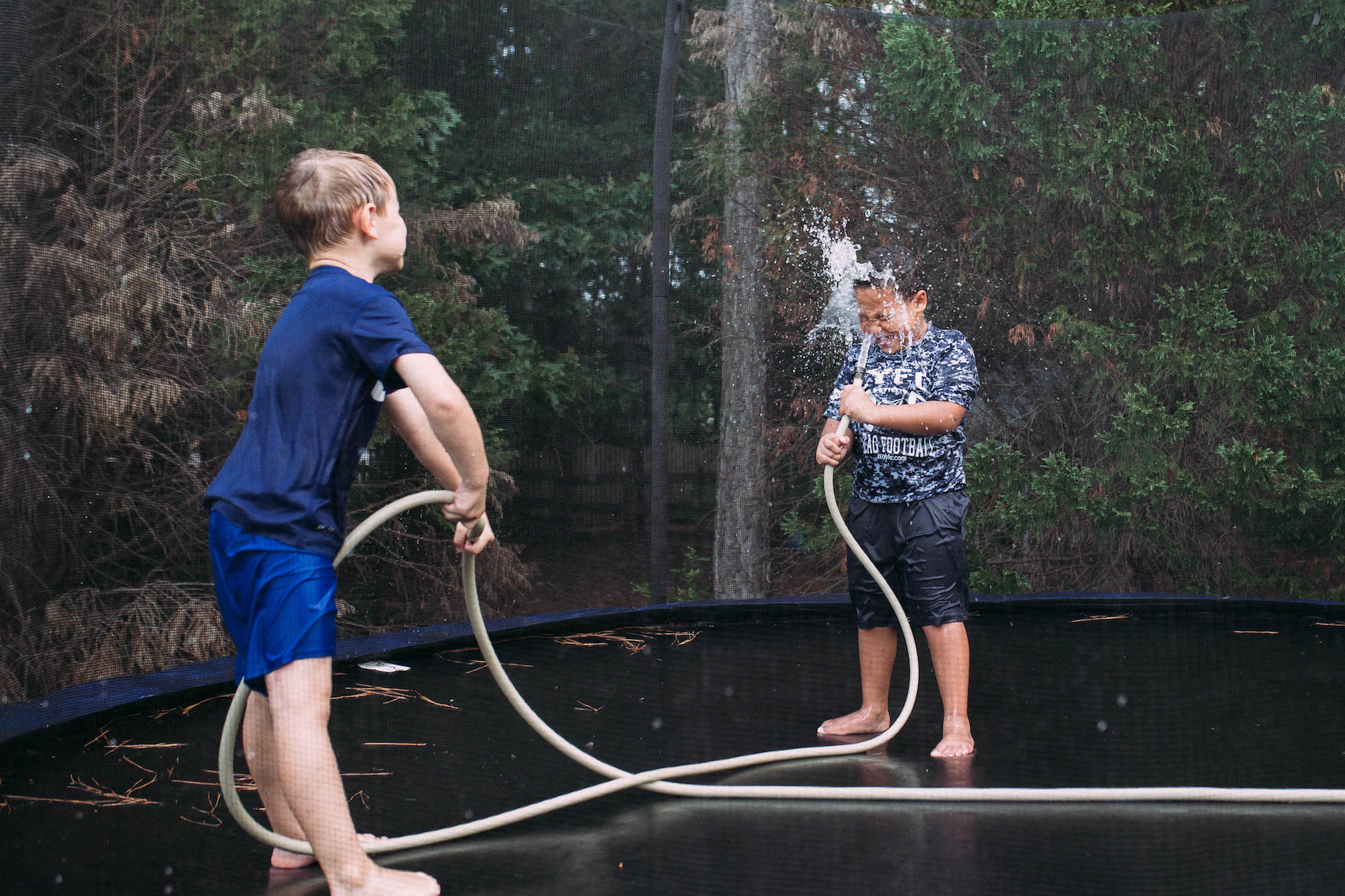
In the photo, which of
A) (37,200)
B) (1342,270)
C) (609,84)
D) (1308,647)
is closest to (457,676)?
(37,200)

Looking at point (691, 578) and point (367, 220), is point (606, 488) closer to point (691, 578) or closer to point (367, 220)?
point (691, 578)

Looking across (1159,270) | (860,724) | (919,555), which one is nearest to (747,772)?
(860,724)

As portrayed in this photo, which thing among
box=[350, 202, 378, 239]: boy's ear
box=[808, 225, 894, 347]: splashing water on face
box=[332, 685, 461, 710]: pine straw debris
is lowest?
box=[332, 685, 461, 710]: pine straw debris

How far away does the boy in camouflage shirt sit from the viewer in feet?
6.38

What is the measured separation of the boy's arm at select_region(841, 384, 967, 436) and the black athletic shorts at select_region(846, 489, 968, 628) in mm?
147

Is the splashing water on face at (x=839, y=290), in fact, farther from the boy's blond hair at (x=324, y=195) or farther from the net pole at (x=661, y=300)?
the boy's blond hair at (x=324, y=195)

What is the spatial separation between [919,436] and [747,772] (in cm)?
68

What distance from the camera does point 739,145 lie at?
146 inches

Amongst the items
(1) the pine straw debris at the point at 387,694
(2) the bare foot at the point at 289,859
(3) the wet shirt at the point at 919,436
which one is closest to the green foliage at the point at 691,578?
(1) the pine straw debris at the point at 387,694

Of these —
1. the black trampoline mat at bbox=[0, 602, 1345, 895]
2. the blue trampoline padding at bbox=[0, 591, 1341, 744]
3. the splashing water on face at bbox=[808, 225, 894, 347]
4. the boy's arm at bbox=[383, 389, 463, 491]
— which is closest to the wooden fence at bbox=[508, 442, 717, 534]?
the blue trampoline padding at bbox=[0, 591, 1341, 744]

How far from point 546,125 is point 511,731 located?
6.19 ft

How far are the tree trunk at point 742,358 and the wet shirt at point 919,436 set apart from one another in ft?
5.42

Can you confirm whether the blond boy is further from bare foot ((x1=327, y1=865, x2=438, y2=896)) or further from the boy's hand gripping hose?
the boy's hand gripping hose

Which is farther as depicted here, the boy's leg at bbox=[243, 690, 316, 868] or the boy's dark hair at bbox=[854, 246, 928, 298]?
the boy's dark hair at bbox=[854, 246, 928, 298]
